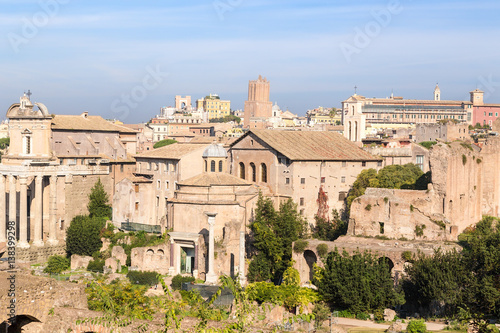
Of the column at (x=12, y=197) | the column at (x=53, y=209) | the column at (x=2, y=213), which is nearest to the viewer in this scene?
the column at (x=12, y=197)

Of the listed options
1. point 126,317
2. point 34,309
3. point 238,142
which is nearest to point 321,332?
point 126,317

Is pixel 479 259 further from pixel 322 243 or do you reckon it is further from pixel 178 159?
pixel 178 159

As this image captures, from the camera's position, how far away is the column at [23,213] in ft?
195

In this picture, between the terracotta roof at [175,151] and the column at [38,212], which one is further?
the terracotta roof at [175,151]

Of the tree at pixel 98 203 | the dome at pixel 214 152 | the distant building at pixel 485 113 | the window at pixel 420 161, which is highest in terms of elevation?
the distant building at pixel 485 113

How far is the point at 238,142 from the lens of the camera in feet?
200

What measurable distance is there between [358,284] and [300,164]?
1413 centimetres

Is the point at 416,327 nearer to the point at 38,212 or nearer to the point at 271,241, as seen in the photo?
the point at 271,241

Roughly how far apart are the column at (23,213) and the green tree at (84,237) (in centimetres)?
290

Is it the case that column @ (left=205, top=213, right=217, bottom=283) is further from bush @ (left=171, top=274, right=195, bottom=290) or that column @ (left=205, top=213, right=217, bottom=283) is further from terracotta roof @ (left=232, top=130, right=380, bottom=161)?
terracotta roof @ (left=232, top=130, right=380, bottom=161)

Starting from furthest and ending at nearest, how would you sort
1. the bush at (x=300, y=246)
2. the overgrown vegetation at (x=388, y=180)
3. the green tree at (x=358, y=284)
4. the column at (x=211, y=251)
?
1. the overgrown vegetation at (x=388, y=180)
2. the bush at (x=300, y=246)
3. the column at (x=211, y=251)
4. the green tree at (x=358, y=284)

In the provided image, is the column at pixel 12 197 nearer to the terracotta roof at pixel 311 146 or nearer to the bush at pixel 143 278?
the bush at pixel 143 278

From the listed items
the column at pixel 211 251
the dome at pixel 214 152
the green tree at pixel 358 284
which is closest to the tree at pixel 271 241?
the column at pixel 211 251

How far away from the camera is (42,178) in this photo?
203ft
